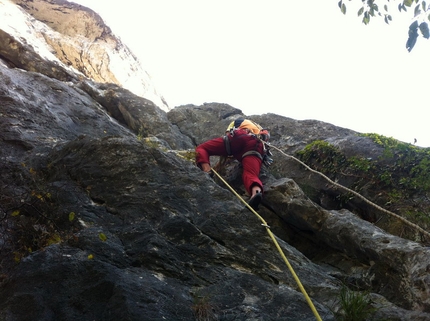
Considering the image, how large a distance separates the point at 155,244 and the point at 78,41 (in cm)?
1511

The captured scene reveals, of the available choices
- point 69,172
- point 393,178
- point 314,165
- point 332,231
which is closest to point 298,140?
point 314,165

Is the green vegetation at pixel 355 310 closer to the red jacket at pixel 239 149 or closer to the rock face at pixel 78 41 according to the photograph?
the red jacket at pixel 239 149

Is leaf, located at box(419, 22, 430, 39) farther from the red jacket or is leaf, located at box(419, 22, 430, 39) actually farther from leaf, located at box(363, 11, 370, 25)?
the red jacket

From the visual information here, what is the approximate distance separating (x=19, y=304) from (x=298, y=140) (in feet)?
24.9

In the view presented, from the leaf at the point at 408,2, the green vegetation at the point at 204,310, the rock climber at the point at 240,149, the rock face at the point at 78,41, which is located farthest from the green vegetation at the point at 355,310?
the rock face at the point at 78,41

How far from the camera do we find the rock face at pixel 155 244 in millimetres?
2990

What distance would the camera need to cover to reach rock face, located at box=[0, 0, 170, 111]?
1427 cm

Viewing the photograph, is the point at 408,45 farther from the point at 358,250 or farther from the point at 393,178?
the point at 393,178

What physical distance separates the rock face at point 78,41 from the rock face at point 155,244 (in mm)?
8411

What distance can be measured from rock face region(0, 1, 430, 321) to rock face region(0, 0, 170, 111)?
8.41m

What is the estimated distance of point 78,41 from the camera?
1669cm

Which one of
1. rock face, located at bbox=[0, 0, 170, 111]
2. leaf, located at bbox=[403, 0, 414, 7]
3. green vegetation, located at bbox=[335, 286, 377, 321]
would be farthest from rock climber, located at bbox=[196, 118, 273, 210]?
rock face, located at bbox=[0, 0, 170, 111]

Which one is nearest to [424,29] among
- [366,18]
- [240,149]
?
[366,18]

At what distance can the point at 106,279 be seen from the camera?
3.02 meters
